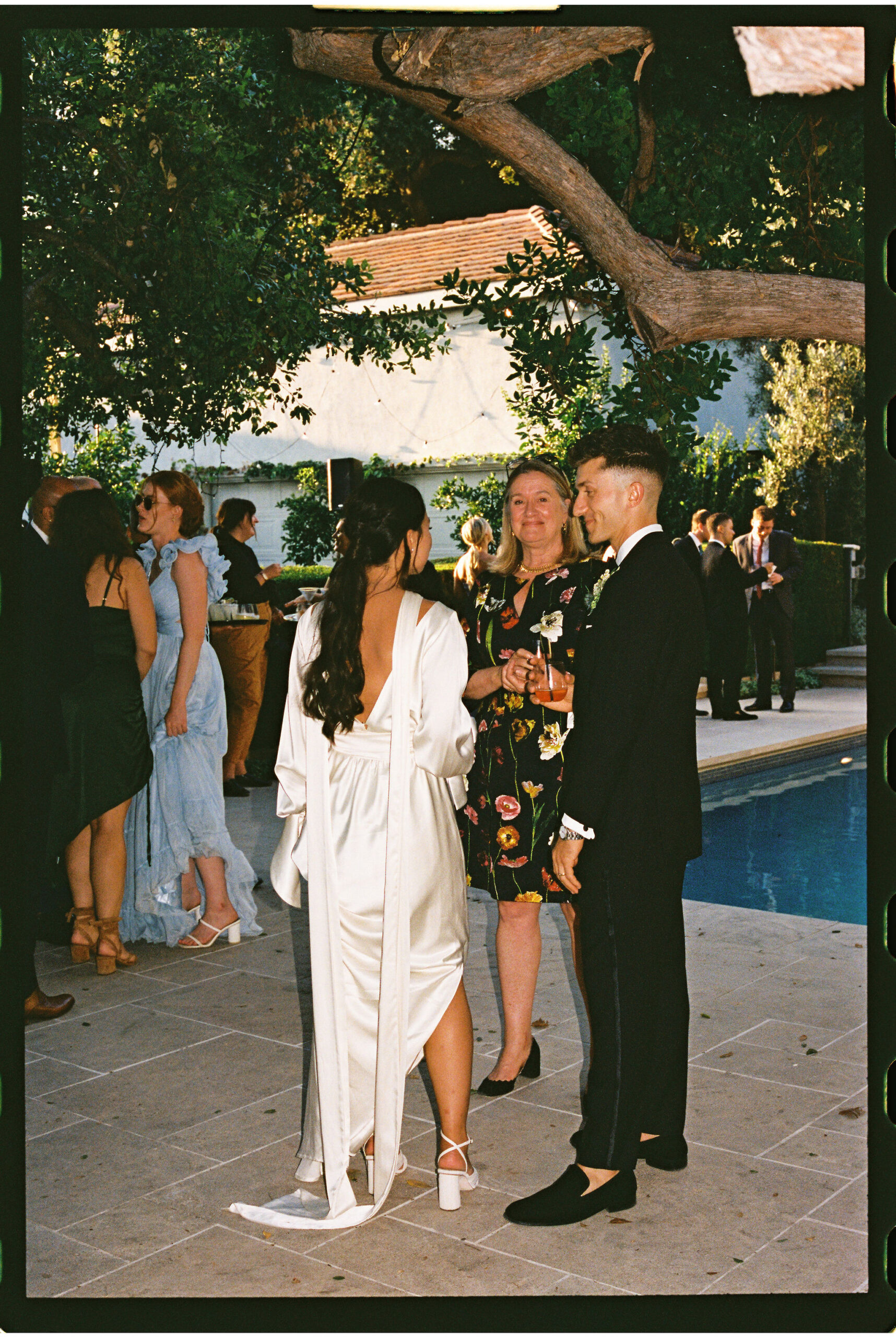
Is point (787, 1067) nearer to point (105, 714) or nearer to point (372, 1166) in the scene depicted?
point (372, 1166)

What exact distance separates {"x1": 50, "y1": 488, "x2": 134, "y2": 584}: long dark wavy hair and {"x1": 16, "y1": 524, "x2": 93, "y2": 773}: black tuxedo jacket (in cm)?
52

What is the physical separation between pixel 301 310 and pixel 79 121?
1693 millimetres

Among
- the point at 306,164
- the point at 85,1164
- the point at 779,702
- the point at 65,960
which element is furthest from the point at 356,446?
the point at 85,1164

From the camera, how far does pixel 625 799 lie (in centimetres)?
348

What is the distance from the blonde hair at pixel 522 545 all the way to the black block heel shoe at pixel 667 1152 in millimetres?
1839

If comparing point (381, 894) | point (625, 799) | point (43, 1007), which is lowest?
point (43, 1007)

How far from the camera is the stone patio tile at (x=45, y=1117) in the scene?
13.5 ft

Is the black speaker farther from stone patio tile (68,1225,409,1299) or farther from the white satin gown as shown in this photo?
stone patio tile (68,1225,409,1299)

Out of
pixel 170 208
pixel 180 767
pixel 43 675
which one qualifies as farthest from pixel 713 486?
pixel 43 675

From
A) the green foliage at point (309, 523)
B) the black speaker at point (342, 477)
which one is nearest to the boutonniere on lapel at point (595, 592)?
the black speaker at point (342, 477)

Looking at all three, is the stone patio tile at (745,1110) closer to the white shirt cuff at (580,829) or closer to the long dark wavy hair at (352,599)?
the white shirt cuff at (580,829)

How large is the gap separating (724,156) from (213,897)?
423 centimetres

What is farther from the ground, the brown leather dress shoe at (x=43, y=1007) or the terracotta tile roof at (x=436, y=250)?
the terracotta tile roof at (x=436, y=250)

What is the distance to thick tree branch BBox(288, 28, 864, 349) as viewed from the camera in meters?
4.24
